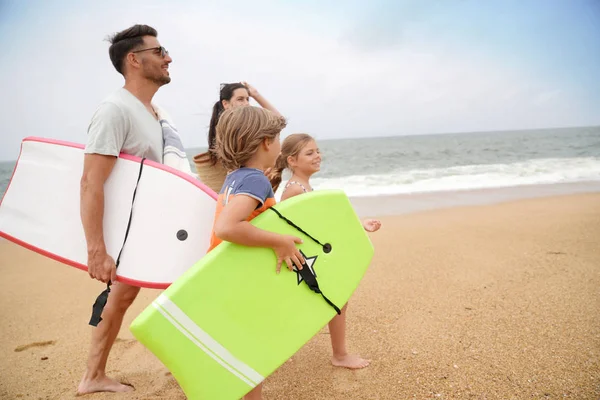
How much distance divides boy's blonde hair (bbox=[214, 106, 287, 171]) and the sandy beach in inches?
52.2

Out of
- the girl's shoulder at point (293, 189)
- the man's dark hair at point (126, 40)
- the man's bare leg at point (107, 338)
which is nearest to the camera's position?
the man's dark hair at point (126, 40)

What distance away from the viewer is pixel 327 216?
1.91 meters

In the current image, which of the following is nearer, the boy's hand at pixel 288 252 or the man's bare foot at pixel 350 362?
the boy's hand at pixel 288 252

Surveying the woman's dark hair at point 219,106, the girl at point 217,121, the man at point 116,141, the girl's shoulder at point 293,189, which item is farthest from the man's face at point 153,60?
the girl's shoulder at point 293,189

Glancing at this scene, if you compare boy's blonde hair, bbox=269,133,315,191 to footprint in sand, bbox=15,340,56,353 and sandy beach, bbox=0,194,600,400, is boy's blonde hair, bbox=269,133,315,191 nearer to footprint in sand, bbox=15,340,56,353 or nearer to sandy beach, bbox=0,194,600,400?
sandy beach, bbox=0,194,600,400

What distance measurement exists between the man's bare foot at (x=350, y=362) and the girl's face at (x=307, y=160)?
1.11 meters

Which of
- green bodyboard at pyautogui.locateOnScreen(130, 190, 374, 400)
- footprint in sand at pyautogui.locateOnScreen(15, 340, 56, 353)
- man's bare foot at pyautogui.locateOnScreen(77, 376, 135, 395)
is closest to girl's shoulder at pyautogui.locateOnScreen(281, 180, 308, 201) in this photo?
green bodyboard at pyautogui.locateOnScreen(130, 190, 374, 400)

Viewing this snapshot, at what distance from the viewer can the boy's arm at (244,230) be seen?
1.54 metres

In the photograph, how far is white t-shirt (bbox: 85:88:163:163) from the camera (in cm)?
177

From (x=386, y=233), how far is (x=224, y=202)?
13.2ft

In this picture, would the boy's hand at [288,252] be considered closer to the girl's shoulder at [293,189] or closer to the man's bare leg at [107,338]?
the girl's shoulder at [293,189]

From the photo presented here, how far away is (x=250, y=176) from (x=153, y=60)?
89 centimetres

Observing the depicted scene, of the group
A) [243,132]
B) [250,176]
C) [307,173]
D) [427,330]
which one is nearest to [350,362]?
[427,330]

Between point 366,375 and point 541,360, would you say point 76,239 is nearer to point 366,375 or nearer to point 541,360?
point 366,375
